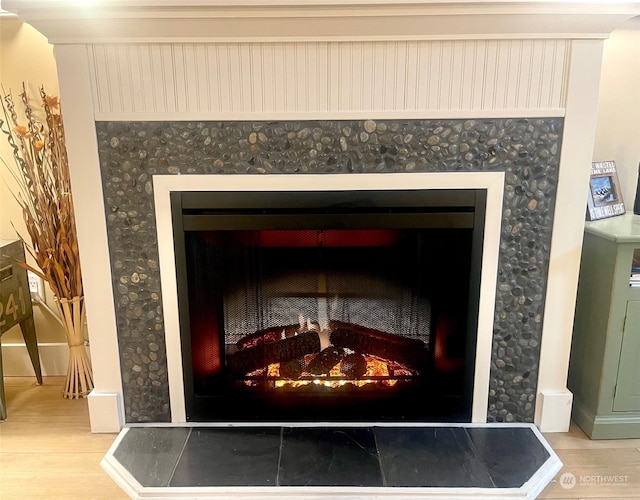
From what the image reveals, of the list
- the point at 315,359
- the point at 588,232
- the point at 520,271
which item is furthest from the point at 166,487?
the point at 588,232

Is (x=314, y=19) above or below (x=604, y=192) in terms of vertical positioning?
above

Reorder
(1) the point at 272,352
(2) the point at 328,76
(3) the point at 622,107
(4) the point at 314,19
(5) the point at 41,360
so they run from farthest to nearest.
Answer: (5) the point at 41,360
(3) the point at 622,107
(1) the point at 272,352
(2) the point at 328,76
(4) the point at 314,19

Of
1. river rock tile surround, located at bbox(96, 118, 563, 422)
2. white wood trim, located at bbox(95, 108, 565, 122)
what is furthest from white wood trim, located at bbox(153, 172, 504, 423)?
white wood trim, located at bbox(95, 108, 565, 122)

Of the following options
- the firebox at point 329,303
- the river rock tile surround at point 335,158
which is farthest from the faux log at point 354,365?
the river rock tile surround at point 335,158

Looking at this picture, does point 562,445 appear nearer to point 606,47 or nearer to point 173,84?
point 606,47

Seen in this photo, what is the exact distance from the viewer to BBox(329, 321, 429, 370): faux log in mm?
1996

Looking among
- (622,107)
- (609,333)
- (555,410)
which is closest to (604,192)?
(622,107)

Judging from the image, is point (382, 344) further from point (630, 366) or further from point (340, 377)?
point (630, 366)

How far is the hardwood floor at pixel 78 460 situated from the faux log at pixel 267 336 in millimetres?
616

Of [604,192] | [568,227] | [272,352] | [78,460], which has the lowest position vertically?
[78,460]

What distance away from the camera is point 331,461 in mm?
1767

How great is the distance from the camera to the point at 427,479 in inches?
66.4

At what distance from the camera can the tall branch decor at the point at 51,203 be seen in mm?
2074

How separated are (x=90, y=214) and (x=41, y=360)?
3.43ft
